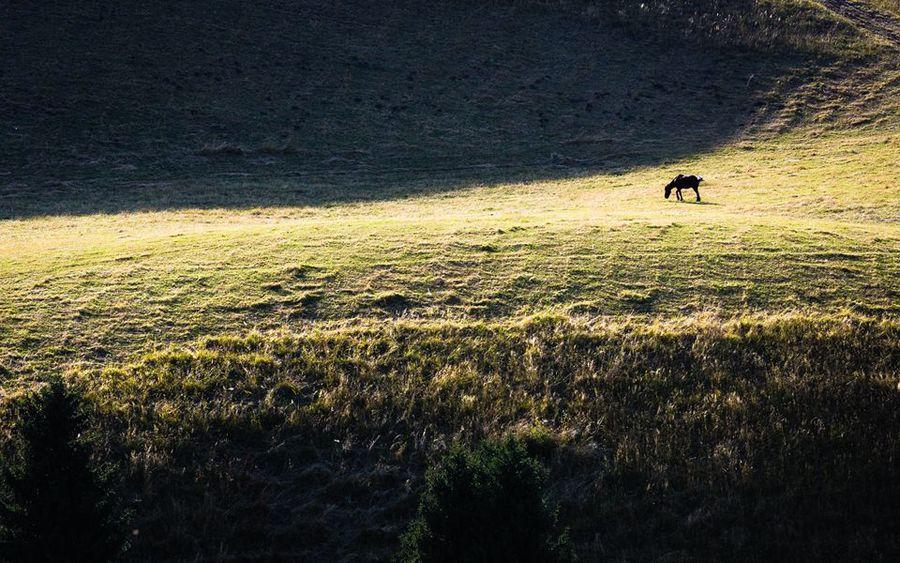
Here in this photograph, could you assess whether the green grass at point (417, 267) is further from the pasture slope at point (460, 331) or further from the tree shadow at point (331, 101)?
the tree shadow at point (331, 101)

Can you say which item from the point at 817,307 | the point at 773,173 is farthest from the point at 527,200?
the point at 817,307

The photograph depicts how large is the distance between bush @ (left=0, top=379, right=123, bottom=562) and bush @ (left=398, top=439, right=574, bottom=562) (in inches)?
187

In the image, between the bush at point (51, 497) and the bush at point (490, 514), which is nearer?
the bush at point (490, 514)

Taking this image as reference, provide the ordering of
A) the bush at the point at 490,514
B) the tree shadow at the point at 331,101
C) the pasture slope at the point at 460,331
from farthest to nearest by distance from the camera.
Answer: the tree shadow at the point at 331,101
the pasture slope at the point at 460,331
the bush at the point at 490,514

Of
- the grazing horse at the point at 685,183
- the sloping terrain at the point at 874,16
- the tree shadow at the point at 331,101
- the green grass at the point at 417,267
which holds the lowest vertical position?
the green grass at the point at 417,267

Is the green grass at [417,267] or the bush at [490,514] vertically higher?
the green grass at [417,267]

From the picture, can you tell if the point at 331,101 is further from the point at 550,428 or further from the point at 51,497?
the point at 51,497

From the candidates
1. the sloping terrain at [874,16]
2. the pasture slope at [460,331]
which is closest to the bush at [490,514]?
the pasture slope at [460,331]

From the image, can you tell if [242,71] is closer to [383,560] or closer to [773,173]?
[773,173]

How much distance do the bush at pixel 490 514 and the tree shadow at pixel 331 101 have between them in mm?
27965

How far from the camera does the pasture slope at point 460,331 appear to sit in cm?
1309

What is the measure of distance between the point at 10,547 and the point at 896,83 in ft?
219

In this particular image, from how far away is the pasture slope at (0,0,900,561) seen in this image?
→ 13094 mm

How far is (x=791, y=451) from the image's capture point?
46.6 ft
